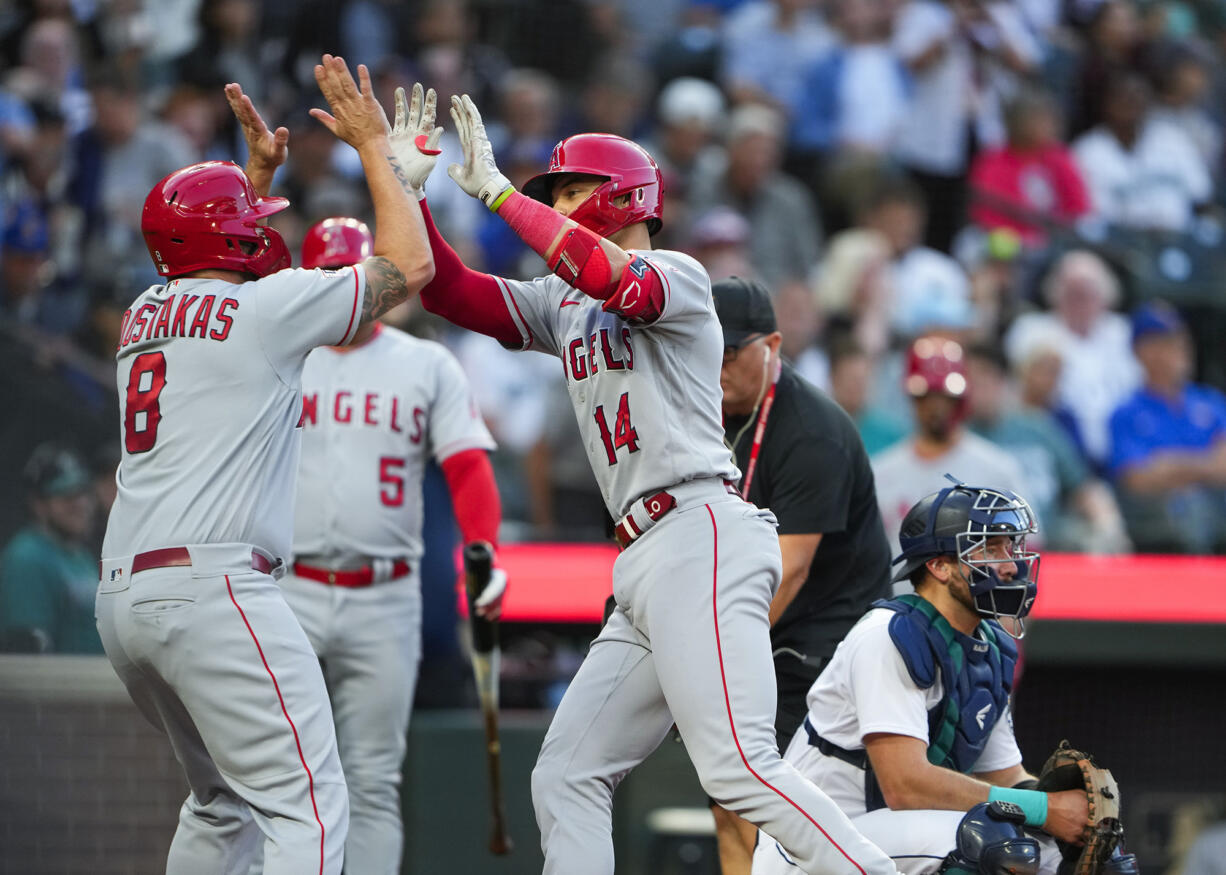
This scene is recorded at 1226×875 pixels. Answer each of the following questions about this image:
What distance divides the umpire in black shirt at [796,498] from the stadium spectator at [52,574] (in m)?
2.50

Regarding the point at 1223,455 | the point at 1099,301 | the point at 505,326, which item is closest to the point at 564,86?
the point at 1099,301

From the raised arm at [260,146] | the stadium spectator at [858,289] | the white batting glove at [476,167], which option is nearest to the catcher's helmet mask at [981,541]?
the white batting glove at [476,167]

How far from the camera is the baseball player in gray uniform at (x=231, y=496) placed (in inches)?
133

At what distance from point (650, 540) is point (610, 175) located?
0.85 metres

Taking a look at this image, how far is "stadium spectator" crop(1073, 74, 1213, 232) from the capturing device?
968cm

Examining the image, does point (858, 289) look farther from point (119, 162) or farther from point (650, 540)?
point (650, 540)

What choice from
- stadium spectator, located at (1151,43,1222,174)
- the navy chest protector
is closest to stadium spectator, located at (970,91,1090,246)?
stadium spectator, located at (1151,43,1222,174)

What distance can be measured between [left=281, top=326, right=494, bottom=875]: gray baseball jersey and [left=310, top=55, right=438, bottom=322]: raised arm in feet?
4.25

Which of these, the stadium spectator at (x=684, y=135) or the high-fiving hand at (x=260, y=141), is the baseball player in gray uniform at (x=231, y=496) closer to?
the high-fiving hand at (x=260, y=141)

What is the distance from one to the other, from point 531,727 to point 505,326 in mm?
2313

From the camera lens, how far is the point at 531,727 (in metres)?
5.77

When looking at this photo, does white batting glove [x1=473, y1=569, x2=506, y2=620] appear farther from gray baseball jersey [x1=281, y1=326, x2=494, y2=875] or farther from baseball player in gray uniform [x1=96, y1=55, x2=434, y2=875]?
baseball player in gray uniform [x1=96, y1=55, x2=434, y2=875]

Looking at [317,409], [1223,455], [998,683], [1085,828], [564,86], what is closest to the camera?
[1085,828]

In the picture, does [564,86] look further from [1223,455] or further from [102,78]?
[1223,455]
